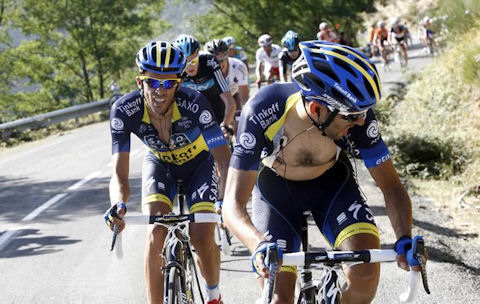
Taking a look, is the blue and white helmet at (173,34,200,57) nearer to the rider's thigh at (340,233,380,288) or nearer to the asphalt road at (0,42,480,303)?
the asphalt road at (0,42,480,303)

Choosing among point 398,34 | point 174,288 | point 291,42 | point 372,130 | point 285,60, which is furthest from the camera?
point 398,34

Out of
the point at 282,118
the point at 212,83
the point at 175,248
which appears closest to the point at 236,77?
the point at 212,83

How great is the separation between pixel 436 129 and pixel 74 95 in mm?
28435

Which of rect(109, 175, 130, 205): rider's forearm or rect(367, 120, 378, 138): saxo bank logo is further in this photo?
rect(109, 175, 130, 205): rider's forearm

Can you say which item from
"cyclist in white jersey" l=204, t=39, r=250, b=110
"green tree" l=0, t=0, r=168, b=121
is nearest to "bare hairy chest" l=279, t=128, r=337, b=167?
"cyclist in white jersey" l=204, t=39, r=250, b=110

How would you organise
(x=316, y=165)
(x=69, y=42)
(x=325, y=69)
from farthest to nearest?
(x=69, y=42) < (x=316, y=165) < (x=325, y=69)

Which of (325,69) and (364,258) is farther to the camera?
(325,69)

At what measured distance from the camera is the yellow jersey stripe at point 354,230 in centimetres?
380

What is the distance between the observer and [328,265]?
3451mm

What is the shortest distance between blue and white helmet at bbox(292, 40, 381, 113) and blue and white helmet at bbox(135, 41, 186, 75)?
1434mm

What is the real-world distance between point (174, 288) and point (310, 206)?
101cm

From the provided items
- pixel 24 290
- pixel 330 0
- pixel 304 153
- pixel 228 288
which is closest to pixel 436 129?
pixel 228 288

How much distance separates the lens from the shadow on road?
314 inches

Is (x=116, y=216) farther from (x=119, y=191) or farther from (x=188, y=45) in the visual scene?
(x=188, y=45)
